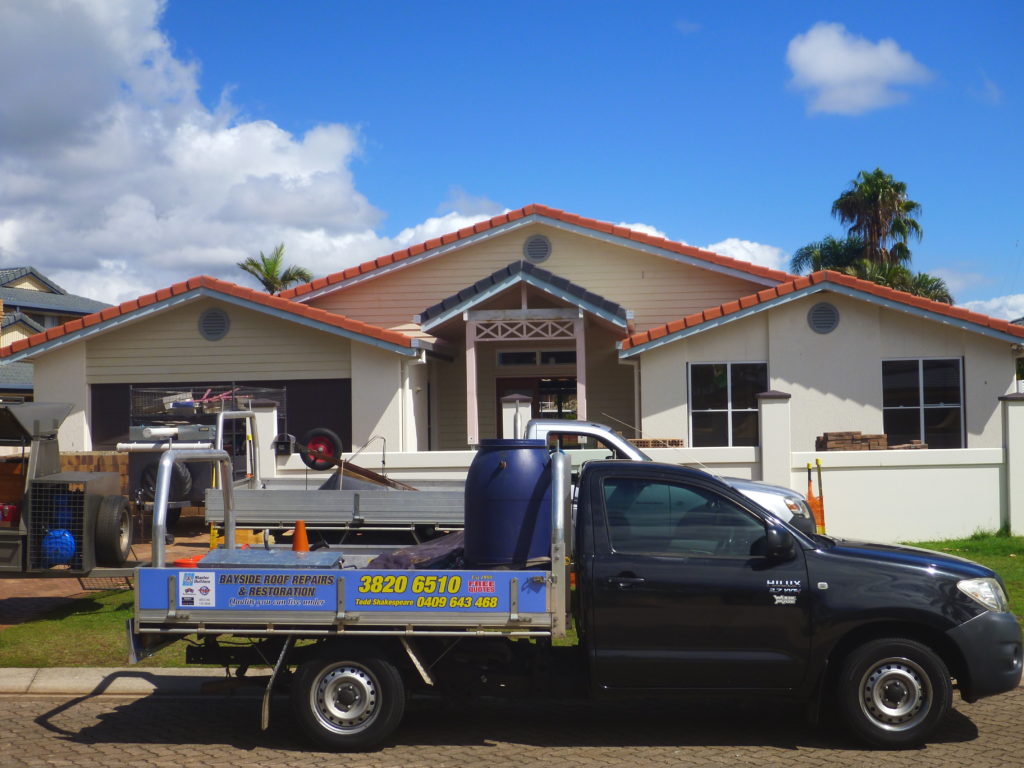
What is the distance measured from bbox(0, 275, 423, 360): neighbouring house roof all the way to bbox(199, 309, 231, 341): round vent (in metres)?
0.41

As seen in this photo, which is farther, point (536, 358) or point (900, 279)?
point (900, 279)

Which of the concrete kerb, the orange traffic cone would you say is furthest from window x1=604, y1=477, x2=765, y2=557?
the concrete kerb

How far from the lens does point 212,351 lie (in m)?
18.2

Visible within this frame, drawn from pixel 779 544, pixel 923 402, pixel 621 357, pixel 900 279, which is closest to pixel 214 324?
pixel 621 357

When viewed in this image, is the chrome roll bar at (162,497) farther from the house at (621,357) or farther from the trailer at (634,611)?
the house at (621,357)

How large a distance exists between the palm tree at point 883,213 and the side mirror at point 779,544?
3836cm

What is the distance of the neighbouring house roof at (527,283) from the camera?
17.6m

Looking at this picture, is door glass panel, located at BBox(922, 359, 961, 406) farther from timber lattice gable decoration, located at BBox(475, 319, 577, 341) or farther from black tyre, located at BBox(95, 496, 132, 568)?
black tyre, located at BBox(95, 496, 132, 568)

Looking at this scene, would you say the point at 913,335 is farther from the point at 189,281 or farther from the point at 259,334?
the point at 189,281

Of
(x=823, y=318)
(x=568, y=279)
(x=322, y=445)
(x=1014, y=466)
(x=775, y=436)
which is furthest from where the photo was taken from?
(x=568, y=279)

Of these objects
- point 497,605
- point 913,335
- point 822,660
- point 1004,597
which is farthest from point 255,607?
point 913,335

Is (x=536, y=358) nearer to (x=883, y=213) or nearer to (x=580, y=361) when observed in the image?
(x=580, y=361)

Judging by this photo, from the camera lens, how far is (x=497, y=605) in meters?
6.35

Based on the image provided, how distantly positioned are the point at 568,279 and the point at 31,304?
38.1 meters
